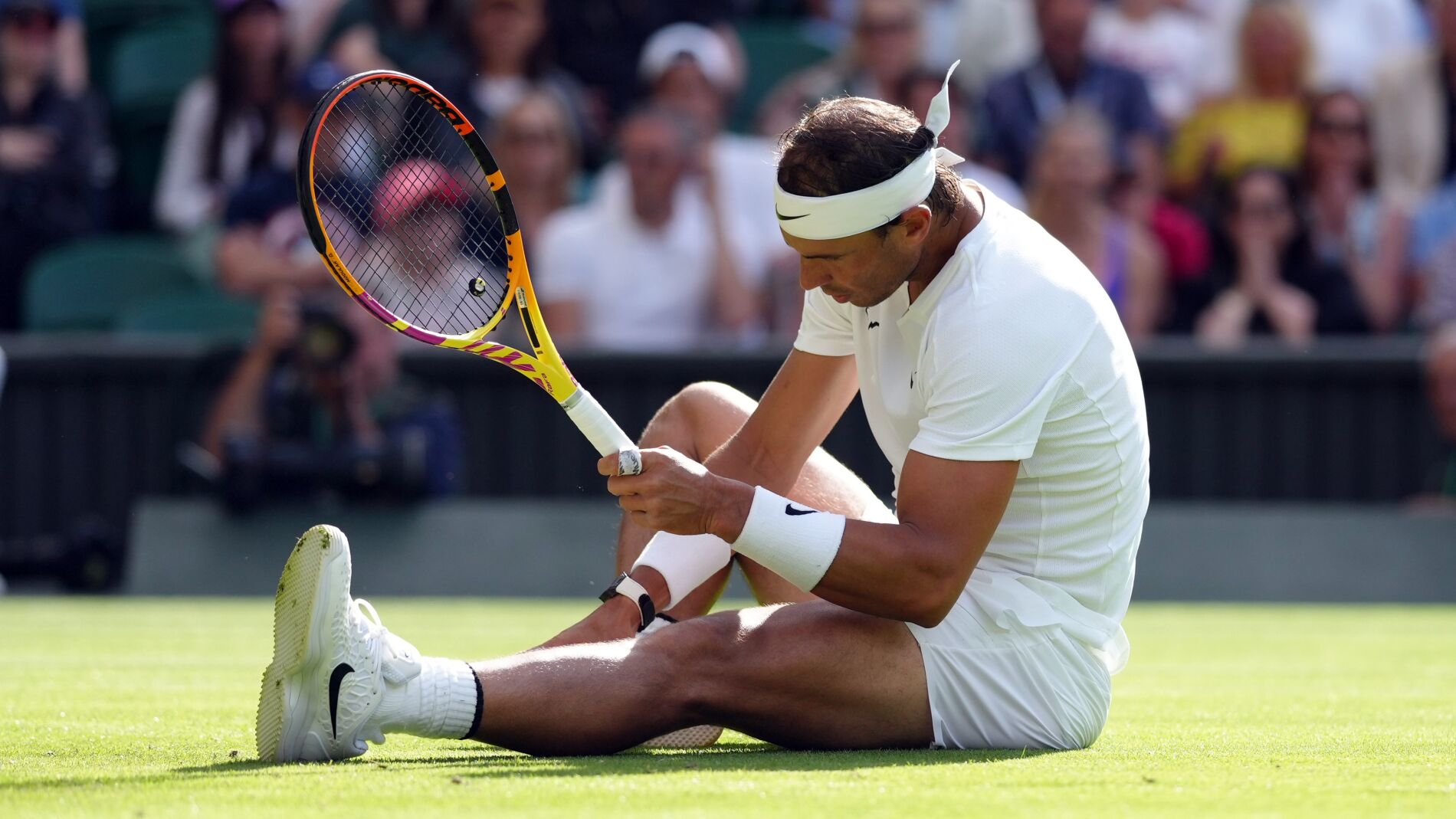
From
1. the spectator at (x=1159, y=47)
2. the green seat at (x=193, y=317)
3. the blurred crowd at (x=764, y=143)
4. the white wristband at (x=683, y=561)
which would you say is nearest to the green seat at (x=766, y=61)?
the blurred crowd at (x=764, y=143)

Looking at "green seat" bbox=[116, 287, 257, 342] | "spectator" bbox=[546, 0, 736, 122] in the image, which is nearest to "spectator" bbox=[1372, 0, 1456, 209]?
"spectator" bbox=[546, 0, 736, 122]

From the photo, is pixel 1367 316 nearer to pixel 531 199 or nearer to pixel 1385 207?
pixel 1385 207

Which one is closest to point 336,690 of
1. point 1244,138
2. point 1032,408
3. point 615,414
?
point 1032,408

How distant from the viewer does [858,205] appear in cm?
407

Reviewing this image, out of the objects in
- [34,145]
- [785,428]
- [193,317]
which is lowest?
[193,317]

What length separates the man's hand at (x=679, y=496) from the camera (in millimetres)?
4027

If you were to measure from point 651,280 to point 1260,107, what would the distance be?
3.76 meters

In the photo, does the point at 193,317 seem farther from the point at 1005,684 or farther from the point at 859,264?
the point at 1005,684

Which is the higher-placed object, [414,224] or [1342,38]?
[1342,38]

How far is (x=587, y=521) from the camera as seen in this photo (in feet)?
33.3

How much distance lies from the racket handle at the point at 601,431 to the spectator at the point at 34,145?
8.39 metres

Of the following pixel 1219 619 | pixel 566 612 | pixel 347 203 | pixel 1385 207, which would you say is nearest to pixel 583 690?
pixel 347 203

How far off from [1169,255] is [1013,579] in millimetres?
7263

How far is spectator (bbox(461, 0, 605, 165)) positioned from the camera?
1162 cm
